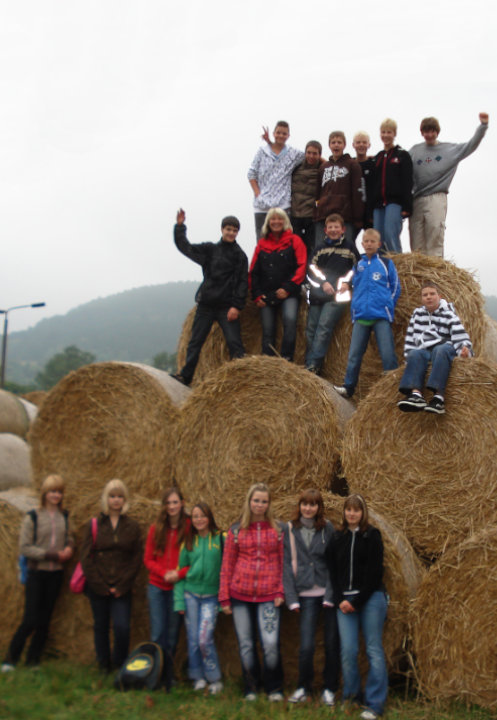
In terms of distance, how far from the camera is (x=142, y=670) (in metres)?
5.59

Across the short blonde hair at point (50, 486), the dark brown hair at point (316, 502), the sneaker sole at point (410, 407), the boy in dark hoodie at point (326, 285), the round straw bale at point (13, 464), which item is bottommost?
A: the round straw bale at point (13, 464)

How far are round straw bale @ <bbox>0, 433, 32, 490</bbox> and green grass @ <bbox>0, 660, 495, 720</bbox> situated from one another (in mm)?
4767

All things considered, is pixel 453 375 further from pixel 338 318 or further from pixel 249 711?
pixel 249 711

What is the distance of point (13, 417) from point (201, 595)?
796 centimetres

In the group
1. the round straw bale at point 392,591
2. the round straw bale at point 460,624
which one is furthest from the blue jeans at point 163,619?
the round straw bale at point 460,624

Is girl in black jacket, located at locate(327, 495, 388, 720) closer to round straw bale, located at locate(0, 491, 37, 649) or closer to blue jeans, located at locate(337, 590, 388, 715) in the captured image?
blue jeans, located at locate(337, 590, 388, 715)

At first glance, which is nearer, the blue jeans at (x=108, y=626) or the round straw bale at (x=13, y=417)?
the blue jeans at (x=108, y=626)

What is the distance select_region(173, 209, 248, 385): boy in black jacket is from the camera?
8.04 metres

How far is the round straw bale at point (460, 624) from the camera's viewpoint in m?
5.02

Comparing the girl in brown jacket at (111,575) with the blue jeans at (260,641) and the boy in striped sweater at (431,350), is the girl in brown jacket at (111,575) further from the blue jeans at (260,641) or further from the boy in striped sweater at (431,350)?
the boy in striped sweater at (431,350)

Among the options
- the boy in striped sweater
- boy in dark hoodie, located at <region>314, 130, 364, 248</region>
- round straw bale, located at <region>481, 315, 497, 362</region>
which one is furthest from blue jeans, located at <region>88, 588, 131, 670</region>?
boy in dark hoodie, located at <region>314, 130, 364, 248</region>

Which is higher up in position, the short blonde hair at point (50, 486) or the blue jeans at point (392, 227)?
the blue jeans at point (392, 227)

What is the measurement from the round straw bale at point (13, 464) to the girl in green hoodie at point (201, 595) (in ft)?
15.2

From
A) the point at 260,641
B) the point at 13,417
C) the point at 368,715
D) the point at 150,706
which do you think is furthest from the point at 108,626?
the point at 13,417
